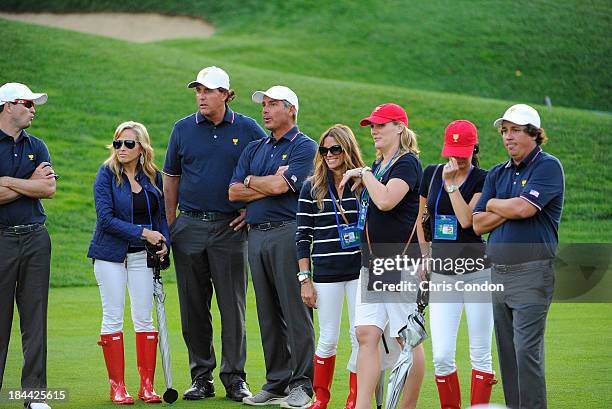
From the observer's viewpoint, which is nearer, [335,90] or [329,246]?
[329,246]

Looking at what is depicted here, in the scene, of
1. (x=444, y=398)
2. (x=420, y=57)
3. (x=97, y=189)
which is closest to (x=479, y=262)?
(x=444, y=398)

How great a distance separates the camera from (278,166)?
29.2 ft

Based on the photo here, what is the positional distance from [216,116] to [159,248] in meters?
1.32

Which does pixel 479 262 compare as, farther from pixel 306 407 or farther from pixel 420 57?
pixel 420 57

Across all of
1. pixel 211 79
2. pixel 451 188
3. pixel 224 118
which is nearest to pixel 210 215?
pixel 224 118

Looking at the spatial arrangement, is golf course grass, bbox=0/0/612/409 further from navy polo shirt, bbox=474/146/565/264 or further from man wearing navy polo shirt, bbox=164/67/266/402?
navy polo shirt, bbox=474/146/565/264

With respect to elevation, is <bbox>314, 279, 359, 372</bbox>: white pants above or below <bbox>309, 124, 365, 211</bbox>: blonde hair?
below

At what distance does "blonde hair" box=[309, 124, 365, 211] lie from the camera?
26.5 ft

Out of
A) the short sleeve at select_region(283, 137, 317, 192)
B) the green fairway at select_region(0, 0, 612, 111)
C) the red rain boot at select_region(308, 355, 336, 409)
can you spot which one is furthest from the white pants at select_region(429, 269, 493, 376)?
the green fairway at select_region(0, 0, 612, 111)

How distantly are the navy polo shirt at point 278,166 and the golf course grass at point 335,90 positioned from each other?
4.99 feet

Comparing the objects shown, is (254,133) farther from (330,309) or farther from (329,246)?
(330,309)

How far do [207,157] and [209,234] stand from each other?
0.66 metres

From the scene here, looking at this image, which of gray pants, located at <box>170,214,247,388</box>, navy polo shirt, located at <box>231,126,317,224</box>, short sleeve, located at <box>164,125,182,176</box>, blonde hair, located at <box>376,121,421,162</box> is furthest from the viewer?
short sleeve, located at <box>164,125,182,176</box>

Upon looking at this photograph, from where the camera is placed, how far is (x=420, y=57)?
40000mm
